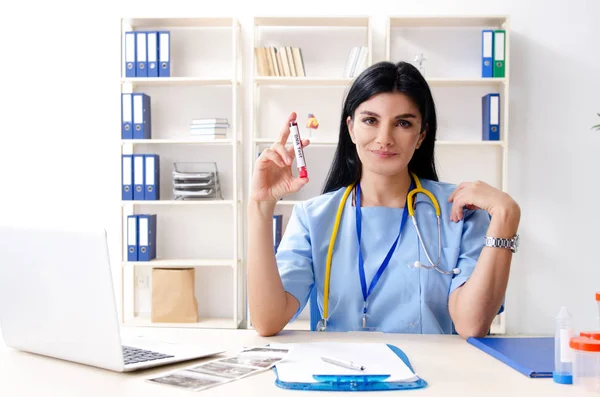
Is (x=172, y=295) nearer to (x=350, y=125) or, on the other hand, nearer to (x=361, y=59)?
(x=361, y=59)

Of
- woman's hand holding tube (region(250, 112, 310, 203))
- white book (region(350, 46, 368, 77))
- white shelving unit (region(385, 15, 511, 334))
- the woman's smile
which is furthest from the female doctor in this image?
white shelving unit (region(385, 15, 511, 334))

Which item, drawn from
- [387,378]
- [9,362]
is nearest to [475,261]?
[387,378]

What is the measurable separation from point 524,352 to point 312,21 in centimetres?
306

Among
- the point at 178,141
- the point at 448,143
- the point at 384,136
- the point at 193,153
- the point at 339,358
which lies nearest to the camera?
the point at 339,358

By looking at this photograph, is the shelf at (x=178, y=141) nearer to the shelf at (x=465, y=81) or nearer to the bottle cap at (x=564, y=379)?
the shelf at (x=465, y=81)

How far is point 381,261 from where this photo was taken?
172cm

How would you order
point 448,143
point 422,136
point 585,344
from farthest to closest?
point 448,143
point 422,136
point 585,344

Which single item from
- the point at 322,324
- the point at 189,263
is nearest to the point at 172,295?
the point at 189,263

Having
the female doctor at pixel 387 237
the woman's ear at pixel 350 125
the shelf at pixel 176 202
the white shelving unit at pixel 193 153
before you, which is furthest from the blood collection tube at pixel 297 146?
the white shelving unit at pixel 193 153

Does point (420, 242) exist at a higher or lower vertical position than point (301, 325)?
higher

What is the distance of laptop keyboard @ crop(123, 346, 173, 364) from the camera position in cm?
114

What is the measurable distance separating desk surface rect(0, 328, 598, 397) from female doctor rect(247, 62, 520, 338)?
330mm

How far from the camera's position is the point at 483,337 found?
1.46 meters

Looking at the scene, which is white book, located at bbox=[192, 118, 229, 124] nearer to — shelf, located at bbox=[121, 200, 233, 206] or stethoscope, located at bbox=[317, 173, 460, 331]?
shelf, located at bbox=[121, 200, 233, 206]
